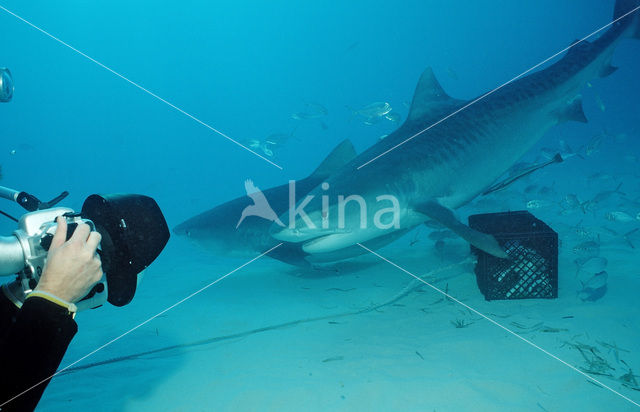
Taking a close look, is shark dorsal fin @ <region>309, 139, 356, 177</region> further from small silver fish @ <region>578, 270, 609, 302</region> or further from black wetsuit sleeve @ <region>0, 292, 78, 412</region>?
black wetsuit sleeve @ <region>0, 292, 78, 412</region>

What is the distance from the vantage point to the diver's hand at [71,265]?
133 cm

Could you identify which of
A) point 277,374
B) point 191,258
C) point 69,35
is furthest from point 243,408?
point 69,35

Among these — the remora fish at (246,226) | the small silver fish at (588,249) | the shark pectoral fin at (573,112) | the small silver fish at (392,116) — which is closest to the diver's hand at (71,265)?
the remora fish at (246,226)

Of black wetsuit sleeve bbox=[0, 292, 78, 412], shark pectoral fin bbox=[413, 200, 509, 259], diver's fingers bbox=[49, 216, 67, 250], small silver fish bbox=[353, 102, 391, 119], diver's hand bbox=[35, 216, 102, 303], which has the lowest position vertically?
shark pectoral fin bbox=[413, 200, 509, 259]

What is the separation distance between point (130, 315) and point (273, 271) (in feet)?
8.83

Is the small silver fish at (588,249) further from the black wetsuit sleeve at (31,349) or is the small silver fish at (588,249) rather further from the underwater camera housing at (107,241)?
the black wetsuit sleeve at (31,349)

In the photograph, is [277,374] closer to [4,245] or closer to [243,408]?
[243,408]

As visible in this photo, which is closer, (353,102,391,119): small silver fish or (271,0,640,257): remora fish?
(271,0,640,257): remora fish

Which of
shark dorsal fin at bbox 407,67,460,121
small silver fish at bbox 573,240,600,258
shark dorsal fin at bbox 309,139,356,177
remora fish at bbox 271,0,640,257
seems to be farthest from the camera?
shark dorsal fin at bbox 309,139,356,177

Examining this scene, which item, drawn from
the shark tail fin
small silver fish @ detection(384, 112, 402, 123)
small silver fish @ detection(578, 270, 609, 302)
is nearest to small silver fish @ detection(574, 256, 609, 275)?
small silver fish @ detection(578, 270, 609, 302)

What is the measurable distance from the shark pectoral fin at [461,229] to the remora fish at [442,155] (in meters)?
0.01

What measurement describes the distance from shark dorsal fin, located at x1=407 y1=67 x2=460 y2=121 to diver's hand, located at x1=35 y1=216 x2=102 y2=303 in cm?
500

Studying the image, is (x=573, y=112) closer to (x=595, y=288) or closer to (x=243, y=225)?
(x=595, y=288)

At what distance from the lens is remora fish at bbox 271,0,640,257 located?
173 inches
